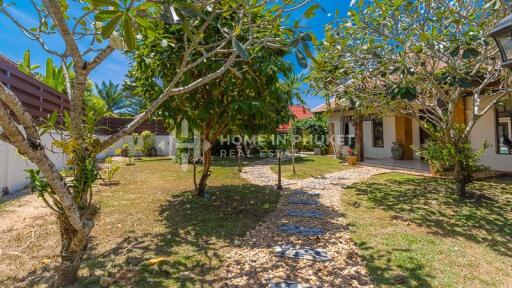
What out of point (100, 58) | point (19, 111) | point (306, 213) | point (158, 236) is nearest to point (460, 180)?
point (306, 213)

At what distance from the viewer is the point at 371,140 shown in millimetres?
18516

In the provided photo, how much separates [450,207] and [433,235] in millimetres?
2266

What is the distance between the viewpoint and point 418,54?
657cm

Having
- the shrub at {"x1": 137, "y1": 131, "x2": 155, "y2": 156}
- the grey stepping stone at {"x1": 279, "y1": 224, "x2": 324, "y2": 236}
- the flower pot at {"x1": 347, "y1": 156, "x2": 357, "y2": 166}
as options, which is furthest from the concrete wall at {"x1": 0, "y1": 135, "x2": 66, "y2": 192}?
the shrub at {"x1": 137, "y1": 131, "x2": 155, "y2": 156}

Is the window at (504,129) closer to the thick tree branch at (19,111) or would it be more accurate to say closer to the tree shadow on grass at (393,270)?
the tree shadow on grass at (393,270)

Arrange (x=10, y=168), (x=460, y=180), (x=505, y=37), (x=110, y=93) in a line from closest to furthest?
(x=505, y=37) < (x=460, y=180) < (x=10, y=168) < (x=110, y=93)

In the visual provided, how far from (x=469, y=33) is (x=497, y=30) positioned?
344 cm

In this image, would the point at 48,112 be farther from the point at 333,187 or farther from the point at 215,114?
the point at 333,187

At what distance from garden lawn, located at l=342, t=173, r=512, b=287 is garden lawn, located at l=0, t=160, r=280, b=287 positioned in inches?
83.9

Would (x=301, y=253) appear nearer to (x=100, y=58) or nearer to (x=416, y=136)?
(x=100, y=58)

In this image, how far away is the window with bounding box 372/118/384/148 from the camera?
58.1 feet

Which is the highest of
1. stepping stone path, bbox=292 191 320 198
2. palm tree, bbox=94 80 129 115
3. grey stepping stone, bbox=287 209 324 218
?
palm tree, bbox=94 80 129 115

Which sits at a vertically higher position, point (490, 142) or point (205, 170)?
point (490, 142)

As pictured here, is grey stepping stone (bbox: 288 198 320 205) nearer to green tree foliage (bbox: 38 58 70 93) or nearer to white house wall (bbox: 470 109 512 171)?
white house wall (bbox: 470 109 512 171)
